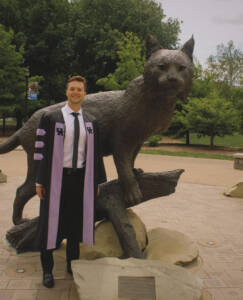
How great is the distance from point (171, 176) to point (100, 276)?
62.4 inches

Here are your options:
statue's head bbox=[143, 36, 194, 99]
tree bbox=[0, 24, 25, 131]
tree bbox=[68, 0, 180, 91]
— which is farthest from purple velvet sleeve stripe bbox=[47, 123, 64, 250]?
tree bbox=[68, 0, 180, 91]

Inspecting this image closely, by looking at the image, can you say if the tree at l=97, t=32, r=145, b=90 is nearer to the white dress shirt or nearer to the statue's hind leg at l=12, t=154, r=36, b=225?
the statue's hind leg at l=12, t=154, r=36, b=225

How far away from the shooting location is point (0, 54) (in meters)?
17.7

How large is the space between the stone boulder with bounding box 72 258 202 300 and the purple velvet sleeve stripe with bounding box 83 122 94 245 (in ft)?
1.00

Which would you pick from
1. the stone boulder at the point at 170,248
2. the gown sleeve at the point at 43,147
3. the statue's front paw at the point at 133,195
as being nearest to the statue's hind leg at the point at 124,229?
the statue's front paw at the point at 133,195

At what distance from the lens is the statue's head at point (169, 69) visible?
2.81 metres

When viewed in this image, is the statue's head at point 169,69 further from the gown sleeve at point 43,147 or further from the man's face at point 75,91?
the gown sleeve at point 43,147

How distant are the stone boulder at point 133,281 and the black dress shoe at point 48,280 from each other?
1.34 ft

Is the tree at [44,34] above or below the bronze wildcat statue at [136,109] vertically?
above

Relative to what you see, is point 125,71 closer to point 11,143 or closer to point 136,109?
point 11,143

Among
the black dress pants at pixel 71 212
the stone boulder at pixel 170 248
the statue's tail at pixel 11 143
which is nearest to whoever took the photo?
the black dress pants at pixel 71 212

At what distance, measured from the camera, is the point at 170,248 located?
12.5 feet

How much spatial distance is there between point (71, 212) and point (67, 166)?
52 cm

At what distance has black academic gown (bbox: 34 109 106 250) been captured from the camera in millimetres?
2802
